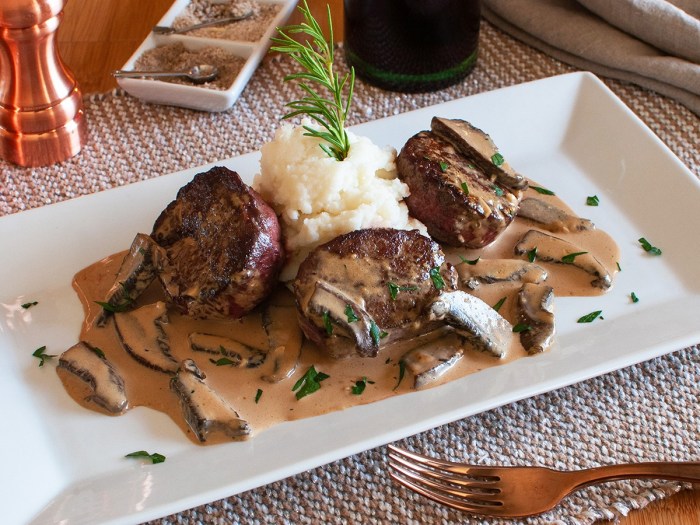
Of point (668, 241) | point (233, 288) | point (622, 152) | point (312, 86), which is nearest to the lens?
point (233, 288)

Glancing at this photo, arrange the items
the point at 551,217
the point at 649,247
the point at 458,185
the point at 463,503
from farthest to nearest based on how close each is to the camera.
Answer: the point at 551,217 → the point at 649,247 → the point at 458,185 → the point at 463,503

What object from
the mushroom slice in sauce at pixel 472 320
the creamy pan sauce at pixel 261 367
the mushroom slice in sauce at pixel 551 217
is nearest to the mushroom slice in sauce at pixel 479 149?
the mushroom slice in sauce at pixel 551 217

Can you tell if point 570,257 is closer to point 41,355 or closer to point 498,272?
point 498,272

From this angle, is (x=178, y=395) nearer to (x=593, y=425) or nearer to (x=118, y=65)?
(x=593, y=425)

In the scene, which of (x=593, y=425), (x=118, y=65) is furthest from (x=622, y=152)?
(x=118, y=65)

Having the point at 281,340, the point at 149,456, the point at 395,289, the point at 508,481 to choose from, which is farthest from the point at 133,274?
the point at 508,481

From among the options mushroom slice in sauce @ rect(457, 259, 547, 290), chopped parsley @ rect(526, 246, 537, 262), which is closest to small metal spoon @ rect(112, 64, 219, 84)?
mushroom slice in sauce @ rect(457, 259, 547, 290)

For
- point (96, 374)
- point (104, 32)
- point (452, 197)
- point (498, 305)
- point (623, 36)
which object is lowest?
point (104, 32)

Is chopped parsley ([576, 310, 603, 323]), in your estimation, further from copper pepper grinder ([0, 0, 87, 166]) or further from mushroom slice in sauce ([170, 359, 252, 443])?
copper pepper grinder ([0, 0, 87, 166])
